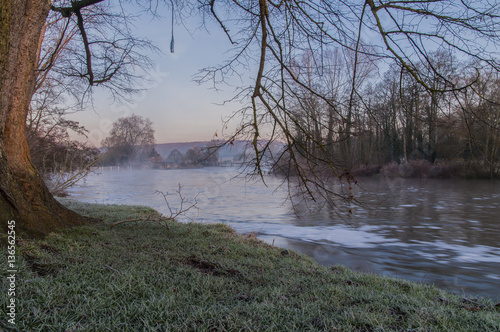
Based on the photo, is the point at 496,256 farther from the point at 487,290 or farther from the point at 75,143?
the point at 75,143

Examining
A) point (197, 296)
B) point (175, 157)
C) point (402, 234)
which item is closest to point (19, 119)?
point (197, 296)

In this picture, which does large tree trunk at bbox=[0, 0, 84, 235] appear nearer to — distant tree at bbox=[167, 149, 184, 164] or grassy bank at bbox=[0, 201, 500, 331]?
grassy bank at bbox=[0, 201, 500, 331]

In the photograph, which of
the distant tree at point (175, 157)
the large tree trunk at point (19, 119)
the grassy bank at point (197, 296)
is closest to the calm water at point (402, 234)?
the grassy bank at point (197, 296)

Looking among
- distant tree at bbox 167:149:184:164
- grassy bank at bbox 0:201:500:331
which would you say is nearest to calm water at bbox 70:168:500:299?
grassy bank at bbox 0:201:500:331

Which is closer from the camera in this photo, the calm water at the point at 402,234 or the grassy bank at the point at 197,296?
the grassy bank at the point at 197,296

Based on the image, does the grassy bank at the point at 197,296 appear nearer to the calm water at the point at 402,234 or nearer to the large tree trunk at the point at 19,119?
the large tree trunk at the point at 19,119

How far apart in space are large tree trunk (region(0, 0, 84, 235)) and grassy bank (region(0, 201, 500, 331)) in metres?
0.43

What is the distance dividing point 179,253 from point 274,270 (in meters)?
1.22

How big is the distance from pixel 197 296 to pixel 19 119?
3.35 m

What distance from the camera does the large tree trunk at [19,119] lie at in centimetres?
390

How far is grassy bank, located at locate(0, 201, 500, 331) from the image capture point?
7.70ft

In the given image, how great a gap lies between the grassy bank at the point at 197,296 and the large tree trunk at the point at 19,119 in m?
0.43

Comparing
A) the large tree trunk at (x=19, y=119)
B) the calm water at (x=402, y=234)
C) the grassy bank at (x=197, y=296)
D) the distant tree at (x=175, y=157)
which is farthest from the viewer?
the distant tree at (x=175, y=157)

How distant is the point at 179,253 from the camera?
4.25 metres
